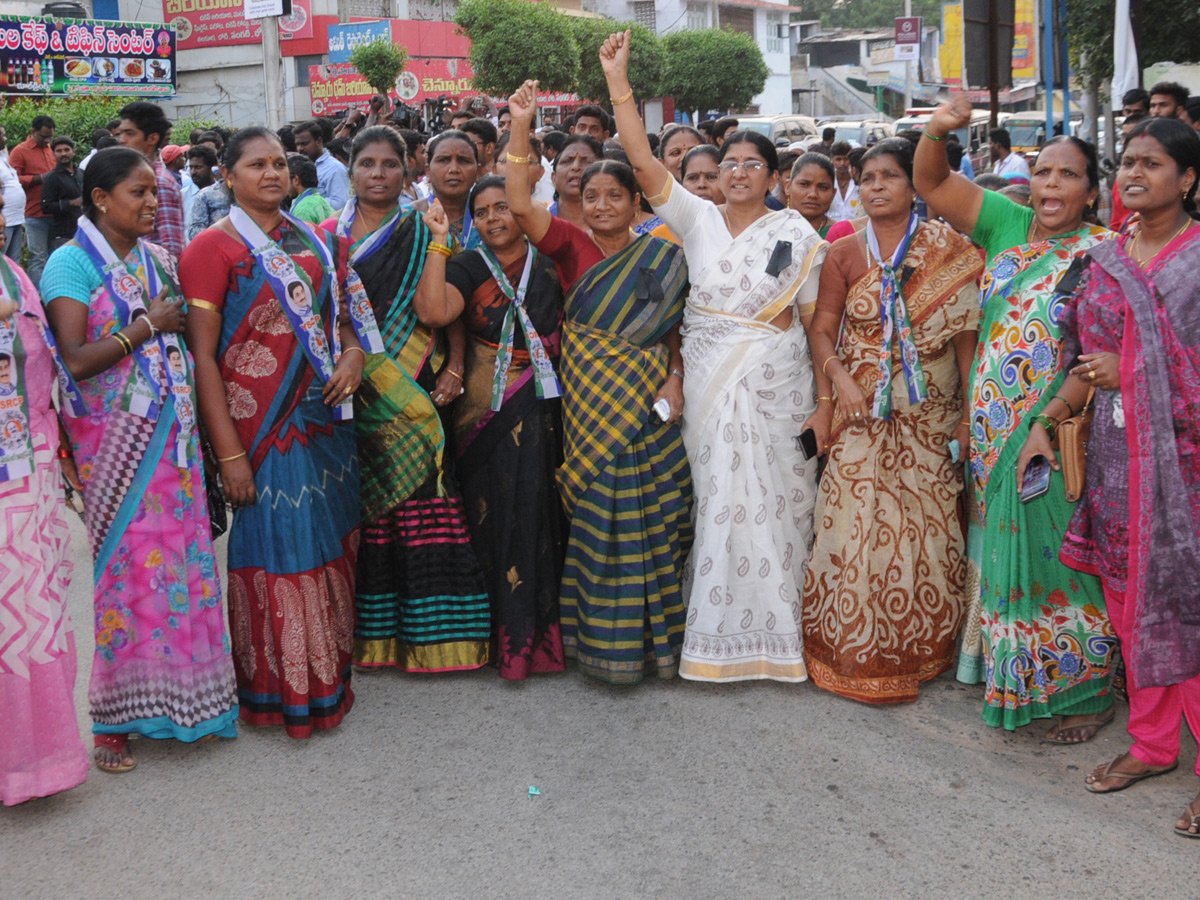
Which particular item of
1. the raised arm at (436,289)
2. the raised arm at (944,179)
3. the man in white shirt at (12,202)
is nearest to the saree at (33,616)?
the raised arm at (436,289)

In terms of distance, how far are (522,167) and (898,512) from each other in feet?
5.94

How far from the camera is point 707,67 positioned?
38875 millimetres

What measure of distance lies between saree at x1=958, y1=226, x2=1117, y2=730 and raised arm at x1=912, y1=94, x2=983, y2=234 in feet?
0.81

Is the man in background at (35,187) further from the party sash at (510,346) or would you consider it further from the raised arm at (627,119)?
the raised arm at (627,119)

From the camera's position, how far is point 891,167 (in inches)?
158

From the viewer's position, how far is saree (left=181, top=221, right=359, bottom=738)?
3.69 m

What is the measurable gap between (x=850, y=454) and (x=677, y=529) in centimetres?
69

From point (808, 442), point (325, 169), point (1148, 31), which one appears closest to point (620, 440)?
point (808, 442)

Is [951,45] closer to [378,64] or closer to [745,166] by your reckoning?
[378,64]

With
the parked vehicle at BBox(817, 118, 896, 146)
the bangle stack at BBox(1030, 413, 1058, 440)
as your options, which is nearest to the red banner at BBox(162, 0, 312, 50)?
the parked vehicle at BBox(817, 118, 896, 146)

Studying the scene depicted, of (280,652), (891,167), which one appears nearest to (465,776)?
(280,652)

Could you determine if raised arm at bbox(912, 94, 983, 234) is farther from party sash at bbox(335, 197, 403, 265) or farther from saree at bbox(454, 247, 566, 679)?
party sash at bbox(335, 197, 403, 265)

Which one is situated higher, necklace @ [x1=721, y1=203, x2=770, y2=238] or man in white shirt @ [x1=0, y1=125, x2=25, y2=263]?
man in white shirt @ [x1=0, y1=125, x2=25, y2=263]

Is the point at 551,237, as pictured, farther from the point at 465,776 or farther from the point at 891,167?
the point at 465,776
